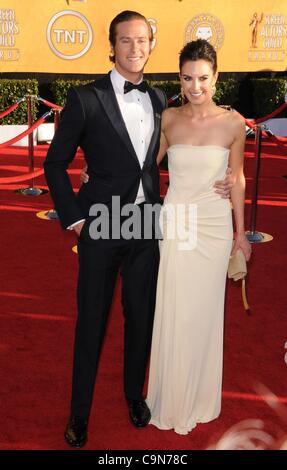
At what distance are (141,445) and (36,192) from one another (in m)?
5.16

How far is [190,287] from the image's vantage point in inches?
115

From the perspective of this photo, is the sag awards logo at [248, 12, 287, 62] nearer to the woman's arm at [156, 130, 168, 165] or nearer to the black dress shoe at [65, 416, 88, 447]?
the woman's arm at [156, 130, 168, 165]

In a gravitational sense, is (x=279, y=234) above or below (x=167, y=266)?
below

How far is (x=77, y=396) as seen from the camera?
9.75 ft

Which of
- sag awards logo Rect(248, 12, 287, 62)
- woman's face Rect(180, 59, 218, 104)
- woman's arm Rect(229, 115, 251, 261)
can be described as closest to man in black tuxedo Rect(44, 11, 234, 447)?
woman's face Rect(180, 59, 218, 104)

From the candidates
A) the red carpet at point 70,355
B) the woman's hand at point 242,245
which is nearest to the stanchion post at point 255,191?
the red carpet at point 70,355

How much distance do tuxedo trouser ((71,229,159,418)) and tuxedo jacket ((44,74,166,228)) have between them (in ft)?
0.65

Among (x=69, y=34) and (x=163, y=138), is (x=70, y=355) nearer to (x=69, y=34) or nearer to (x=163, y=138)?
(x=163, y=138)

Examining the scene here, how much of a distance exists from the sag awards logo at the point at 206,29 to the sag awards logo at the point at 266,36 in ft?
2.05

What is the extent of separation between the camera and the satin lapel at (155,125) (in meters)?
2.78

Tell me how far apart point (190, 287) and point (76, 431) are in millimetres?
825

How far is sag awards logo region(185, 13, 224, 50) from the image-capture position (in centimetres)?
1222

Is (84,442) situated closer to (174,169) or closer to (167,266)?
(167,266)

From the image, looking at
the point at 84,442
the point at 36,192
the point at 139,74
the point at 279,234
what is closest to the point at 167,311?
the point at 84,442
